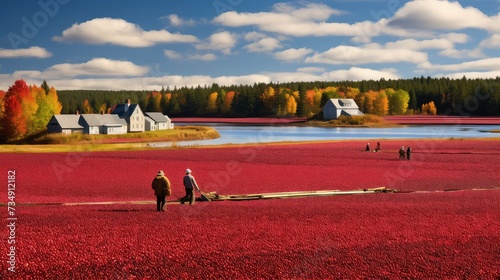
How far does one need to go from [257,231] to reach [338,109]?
14971cm

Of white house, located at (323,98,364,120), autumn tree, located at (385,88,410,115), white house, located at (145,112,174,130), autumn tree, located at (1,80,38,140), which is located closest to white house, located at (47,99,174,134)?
white house, located at (145,112,174,130)

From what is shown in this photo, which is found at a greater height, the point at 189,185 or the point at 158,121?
the point at 189,185

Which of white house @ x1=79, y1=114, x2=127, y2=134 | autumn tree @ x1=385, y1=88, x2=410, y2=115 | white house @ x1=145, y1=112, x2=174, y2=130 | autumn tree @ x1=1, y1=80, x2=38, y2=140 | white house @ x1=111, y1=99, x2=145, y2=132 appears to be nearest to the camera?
autumn tree @ x1=1, y1=80, x2=38, y2=140

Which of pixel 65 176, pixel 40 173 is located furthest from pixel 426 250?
pixel 40 173

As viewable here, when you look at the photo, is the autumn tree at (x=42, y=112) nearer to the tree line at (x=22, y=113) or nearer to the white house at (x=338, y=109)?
the tree line at (x=22, y=113)

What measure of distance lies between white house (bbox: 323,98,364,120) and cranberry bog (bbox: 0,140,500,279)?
129 m

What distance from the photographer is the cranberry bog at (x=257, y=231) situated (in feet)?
49.6

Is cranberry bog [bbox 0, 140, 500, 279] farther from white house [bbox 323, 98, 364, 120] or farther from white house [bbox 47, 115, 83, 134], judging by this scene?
white house [bbox 323, 98, 364, 120]

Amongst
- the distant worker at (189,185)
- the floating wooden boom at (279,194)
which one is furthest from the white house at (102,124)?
the distant worker at (189,185)

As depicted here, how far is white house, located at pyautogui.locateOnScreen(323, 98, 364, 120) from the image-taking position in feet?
543

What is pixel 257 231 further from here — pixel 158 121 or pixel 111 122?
pixel 158 121

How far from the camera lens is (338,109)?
16538 cm

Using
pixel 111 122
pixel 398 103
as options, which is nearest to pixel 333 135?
pixel 111 122

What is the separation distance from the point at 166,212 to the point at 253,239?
5.75 m
